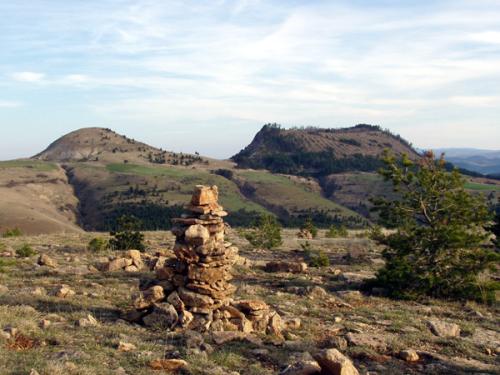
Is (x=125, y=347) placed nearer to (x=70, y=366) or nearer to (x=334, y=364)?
(x=70, y=366)

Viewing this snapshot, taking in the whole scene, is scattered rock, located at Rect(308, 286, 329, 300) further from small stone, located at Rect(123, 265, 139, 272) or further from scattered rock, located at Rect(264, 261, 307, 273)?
small stone, located at Rect(123, 265, 139, 272)

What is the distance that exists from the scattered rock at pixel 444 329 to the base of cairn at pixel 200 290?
503 cm

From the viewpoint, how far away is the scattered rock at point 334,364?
9219 mm

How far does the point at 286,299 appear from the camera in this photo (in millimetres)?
18141

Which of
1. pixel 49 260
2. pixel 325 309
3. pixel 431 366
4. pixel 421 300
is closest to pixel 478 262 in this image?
pixel 421 300

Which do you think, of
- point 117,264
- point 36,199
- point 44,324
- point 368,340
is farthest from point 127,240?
point 36,199

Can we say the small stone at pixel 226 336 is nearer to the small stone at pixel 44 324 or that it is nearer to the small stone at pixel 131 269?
the small stone at pixel 44 324

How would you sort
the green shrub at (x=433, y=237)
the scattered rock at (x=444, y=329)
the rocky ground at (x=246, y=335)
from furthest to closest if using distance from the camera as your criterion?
the green shrub at (x=433, y=237) → the scattered rock at (x=444, y=329) → the rocky ground at (x=246, y=335)

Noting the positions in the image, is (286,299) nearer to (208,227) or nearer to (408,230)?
(208,227)

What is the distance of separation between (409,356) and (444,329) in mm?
3387

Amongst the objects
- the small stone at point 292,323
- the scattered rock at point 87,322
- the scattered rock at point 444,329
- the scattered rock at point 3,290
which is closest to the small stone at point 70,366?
the scattered rock at point 87,322

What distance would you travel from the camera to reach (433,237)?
20.3m

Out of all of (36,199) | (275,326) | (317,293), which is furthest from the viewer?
(36,199)

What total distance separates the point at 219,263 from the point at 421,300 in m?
9.74
